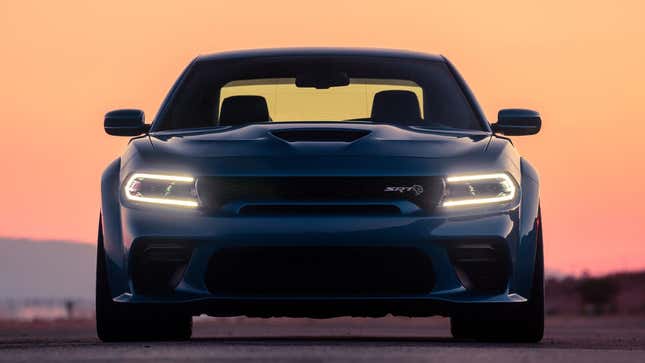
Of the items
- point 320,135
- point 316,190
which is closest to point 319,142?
point 320,135

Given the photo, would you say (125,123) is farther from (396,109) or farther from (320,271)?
(320,271)

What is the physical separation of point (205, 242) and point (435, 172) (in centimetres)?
128

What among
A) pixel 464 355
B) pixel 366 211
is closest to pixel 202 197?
pixel 366 211

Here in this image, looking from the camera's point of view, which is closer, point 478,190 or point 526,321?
point 478,190

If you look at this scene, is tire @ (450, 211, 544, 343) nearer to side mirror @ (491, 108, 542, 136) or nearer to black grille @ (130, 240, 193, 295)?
side mirror @ (491, 108, 542, 136)

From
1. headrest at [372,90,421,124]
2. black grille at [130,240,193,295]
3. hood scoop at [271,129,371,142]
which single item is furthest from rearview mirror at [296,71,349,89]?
black grille at [130,240,193,295]

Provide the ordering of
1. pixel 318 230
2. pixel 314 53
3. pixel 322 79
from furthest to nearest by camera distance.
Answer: pixel 314 53 < pixel 322 79 < pixel 318 230

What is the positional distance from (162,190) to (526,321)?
2157mm

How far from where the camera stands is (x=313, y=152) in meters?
8.14

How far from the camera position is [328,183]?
8.02 metres

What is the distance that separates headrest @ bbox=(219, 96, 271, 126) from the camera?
9375 mm

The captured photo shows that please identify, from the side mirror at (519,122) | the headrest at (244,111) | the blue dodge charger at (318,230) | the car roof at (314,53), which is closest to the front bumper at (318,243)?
the blue dodge charger at (318,230)

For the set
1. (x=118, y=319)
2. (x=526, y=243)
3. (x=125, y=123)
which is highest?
(x=125, y=123)

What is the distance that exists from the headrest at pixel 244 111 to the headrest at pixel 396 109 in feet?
2.30
